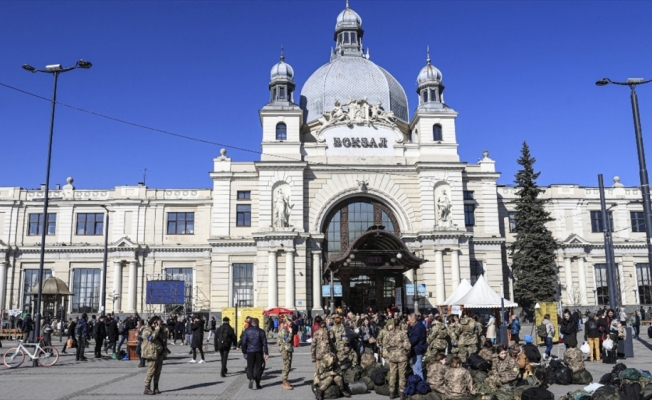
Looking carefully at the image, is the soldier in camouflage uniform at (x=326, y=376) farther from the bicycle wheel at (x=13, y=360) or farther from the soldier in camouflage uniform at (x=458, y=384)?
the bicycle wheel at (x=13, y=360)

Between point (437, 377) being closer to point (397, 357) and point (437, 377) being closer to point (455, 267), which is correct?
point (397, 357)

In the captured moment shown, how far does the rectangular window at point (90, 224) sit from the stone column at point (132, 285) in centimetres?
441

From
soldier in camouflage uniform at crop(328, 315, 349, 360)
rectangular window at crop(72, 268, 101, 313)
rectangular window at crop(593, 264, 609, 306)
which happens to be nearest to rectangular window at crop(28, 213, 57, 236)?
rectangular window at crop(72, 268, 101, 313)

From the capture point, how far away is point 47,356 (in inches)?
829

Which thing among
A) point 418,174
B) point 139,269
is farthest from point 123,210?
point 418,174

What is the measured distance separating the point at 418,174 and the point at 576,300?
653 inches

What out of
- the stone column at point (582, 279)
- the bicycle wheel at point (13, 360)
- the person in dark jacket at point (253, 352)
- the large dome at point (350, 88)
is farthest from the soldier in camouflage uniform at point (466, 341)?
the large dome at point (350, 88)

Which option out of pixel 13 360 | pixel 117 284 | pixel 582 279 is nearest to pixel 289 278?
pixel 117 284

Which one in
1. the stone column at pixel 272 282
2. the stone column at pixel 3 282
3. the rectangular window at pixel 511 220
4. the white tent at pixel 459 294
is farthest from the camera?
the rectangular window at pixel 511 220

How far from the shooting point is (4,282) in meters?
46.0

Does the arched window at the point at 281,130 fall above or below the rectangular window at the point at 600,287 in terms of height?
above

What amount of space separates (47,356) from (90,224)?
28.6 m

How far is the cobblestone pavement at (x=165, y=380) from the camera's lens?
45.4ft

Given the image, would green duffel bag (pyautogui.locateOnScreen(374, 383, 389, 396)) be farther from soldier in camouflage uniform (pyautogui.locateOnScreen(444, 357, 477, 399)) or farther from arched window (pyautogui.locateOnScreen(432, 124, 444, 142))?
arched window (pyautogui.locateOnScreen(432, 124, 444, 142))
